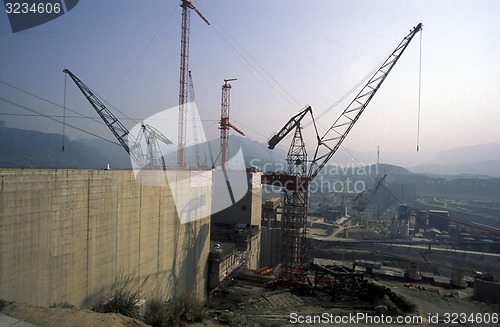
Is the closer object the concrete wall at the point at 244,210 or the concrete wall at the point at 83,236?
the concrete wall at the point at 83,236

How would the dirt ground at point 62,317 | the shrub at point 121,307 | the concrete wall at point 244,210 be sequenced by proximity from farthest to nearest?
1. the concrete wall at point 244,210
2. the shrub at point 121,307
3. the dirt ground at point 62,317

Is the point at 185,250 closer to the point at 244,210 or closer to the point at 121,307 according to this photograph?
the point at 121,307

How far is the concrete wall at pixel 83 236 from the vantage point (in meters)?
9.53

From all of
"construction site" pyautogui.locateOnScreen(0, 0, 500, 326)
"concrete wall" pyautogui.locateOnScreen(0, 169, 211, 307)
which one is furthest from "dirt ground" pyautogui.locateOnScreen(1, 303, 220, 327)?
"concrete wall" pyautogui.locateOnScreen(0, 169, 211, 307)

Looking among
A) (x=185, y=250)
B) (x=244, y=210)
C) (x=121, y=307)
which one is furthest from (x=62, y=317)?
(x=244, y=210)

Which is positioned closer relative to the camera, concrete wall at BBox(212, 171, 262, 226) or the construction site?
the construction site

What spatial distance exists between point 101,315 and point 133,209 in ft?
28.3

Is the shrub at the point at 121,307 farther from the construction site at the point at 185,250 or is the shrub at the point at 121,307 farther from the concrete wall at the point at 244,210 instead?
the concrete wall at the point at 244,210

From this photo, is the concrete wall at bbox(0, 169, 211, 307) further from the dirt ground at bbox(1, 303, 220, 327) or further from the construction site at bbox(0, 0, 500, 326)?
the dirt ground at bbox(1, 303, 220, 327)

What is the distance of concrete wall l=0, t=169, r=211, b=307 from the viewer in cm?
953

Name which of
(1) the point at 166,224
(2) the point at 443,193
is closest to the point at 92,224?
(1) the point at 166,224

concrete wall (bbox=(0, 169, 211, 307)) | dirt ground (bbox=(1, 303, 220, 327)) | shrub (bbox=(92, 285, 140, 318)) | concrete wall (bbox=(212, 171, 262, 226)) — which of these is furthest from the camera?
concrete wall (bbox=(212, 171, 262, 226))

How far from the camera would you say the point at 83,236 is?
1204 cm

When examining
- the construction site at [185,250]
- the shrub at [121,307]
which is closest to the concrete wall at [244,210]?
the construction site at [185,250]
